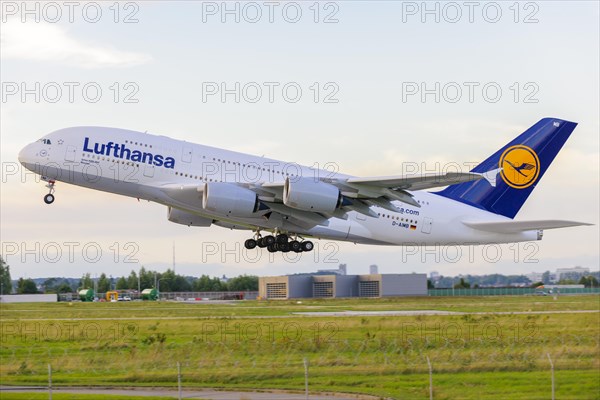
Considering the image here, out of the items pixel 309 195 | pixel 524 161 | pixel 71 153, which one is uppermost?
pixel 524 161

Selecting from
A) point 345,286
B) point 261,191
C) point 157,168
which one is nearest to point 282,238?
point 261,191

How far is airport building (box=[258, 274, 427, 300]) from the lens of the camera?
79500 millimetres

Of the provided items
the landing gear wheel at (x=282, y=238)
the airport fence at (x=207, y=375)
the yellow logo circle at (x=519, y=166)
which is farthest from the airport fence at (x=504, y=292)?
the airport fence at (x=207, y=375)

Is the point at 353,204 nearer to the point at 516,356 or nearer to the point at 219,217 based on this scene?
the point at 219,217

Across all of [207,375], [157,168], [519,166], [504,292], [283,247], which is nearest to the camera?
[207,375]

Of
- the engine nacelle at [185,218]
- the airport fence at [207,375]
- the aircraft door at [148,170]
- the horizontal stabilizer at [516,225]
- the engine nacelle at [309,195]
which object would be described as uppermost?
the aircraft door at [148,170]

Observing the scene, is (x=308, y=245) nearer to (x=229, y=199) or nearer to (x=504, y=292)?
(x=229, y=199)

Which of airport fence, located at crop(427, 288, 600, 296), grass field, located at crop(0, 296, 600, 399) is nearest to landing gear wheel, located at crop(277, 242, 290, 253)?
grass field, located at crop(0, 296, 600, 399)

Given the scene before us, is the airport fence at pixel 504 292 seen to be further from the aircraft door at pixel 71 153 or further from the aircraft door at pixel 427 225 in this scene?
the aircraft door at pixel 71 153

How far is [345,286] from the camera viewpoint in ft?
269

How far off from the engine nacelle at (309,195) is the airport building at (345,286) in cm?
4037

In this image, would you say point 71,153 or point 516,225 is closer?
point 71,153

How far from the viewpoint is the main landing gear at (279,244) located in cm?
4288

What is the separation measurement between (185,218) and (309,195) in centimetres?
891
